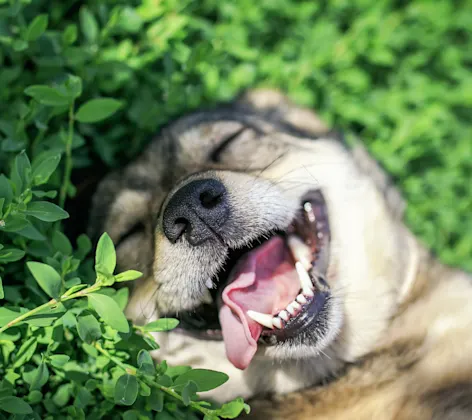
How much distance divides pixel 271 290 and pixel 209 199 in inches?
19.2

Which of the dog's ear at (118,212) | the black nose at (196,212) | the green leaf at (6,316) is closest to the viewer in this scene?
the green leaf at (6,316)

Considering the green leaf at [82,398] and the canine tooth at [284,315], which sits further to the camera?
the canine tooth at [284,315]

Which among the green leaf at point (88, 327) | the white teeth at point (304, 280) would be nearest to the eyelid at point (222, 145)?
the white teeth at point (304, 280)

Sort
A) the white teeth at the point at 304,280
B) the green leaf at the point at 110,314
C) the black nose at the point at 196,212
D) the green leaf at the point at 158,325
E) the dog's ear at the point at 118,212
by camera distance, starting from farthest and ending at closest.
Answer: the dog's ear at the point at 118,212
the white teeth at the point at 304,280
the black nose at the point at 196,212
the green leaf at the point at 158,325
the green leaf at the point at 110,314

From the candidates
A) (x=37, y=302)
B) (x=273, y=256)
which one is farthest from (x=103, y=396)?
(x=273, y=256)

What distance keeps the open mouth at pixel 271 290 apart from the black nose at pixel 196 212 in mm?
201

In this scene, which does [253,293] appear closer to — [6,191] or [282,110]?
[6,191]

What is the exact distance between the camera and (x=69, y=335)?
7.18ft

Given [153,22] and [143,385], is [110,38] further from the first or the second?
[143,385]

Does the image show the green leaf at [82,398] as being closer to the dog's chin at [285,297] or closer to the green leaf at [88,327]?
the green leaf at [88,327]

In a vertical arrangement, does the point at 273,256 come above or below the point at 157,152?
below

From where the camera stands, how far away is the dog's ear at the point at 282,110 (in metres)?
3.49

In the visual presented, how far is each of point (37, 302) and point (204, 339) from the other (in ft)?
2.42

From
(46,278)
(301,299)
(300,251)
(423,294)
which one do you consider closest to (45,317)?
(46,278)
